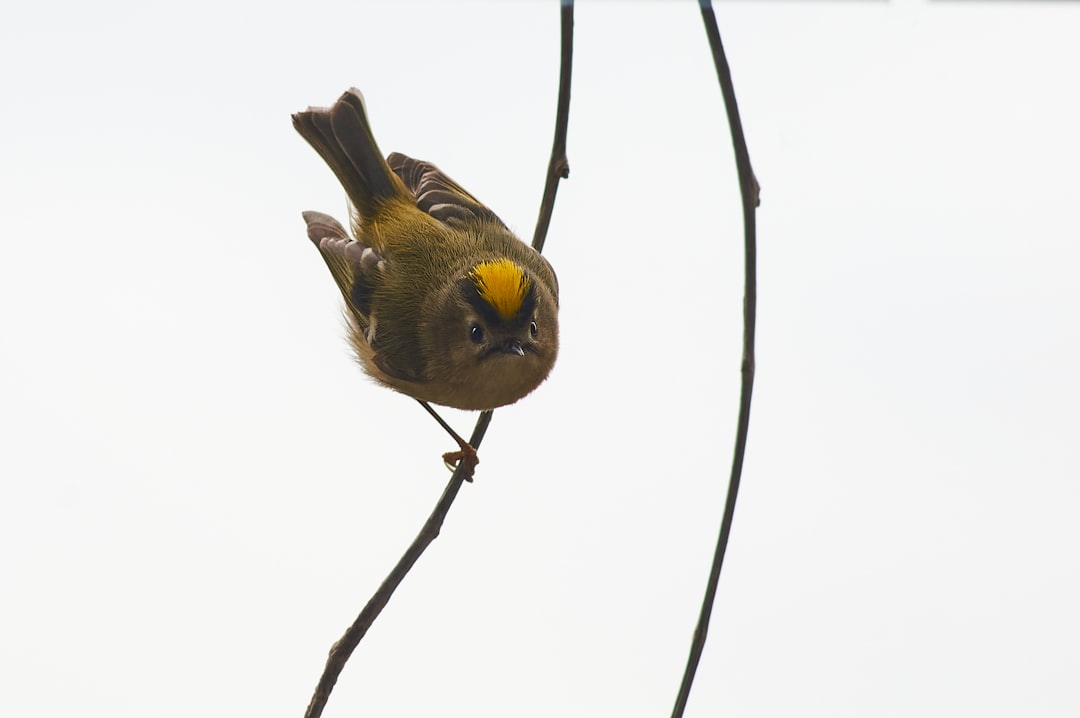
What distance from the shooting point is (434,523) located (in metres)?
1.37

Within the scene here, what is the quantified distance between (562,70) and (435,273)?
2.81 ft

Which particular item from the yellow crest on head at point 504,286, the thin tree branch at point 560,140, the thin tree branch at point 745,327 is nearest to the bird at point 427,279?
the yellow crest on head at point 504,286

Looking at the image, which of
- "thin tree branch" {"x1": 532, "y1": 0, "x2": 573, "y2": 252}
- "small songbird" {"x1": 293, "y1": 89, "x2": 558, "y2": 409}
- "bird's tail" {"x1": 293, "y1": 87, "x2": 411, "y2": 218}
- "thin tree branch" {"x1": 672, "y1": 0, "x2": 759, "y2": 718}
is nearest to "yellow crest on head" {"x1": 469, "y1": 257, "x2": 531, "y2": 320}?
"small songbird" {"x1": 293, "y1": 89, "x2": 558, "y2": 409}

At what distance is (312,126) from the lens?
210 centimetres

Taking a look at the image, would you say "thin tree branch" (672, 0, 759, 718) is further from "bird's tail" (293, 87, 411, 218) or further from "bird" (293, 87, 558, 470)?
"bird's tail" (293, 87, 411, 218)

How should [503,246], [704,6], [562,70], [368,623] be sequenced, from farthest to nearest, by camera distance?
[503,246] < [562,70] < [368,623] < [704,6]

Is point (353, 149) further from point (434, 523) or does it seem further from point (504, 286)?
point (434, 523)

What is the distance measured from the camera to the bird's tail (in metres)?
2.03

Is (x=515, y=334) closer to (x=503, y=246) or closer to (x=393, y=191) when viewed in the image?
(x=503, y=246)

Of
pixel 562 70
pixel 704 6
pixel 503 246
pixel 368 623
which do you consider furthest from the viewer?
pixel 503 246

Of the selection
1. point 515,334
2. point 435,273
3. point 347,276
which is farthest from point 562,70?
point 347,276

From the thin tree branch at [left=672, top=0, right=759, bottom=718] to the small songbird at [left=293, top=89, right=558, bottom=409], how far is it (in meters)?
0.73

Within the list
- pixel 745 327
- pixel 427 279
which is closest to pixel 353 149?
pixel 427 279

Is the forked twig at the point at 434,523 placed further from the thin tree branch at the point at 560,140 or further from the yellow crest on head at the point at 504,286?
the yellow crest on head at the point at 504,286
